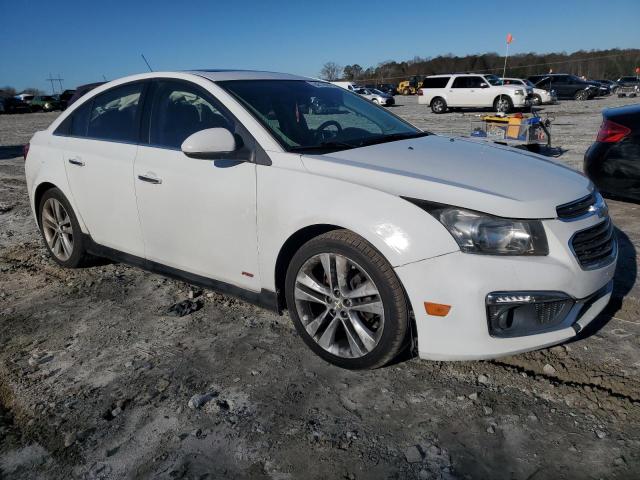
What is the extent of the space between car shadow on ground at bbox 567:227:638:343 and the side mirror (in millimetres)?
2295

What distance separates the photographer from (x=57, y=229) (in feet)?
14.3

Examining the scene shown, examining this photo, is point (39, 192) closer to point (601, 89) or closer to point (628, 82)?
point (601, 89)

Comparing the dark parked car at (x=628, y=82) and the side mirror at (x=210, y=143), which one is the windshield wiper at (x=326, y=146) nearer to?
the side mirror at (x=210, y=143)

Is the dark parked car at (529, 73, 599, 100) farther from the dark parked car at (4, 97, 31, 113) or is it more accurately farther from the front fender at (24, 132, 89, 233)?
the dark parked car at (4, 97, 31, 113)

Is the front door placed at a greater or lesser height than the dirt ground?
greater

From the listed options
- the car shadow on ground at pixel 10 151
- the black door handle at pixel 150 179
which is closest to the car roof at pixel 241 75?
the black door handle at pixel 150 179

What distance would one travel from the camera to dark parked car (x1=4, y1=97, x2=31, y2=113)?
4000 cm

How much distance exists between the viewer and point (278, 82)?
3.60 metres

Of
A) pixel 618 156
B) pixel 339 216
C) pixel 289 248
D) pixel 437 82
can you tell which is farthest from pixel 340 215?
pixel 437 82

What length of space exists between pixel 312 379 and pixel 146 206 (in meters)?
1.66

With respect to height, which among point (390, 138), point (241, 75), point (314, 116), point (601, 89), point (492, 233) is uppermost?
point (241, 75)

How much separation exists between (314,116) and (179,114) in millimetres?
906

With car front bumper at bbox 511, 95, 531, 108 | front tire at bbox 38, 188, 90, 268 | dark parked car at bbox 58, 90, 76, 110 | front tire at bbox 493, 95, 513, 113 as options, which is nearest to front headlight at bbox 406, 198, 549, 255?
front tire at bbox 38, 188, 90, 268

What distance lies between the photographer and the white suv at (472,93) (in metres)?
22.1
